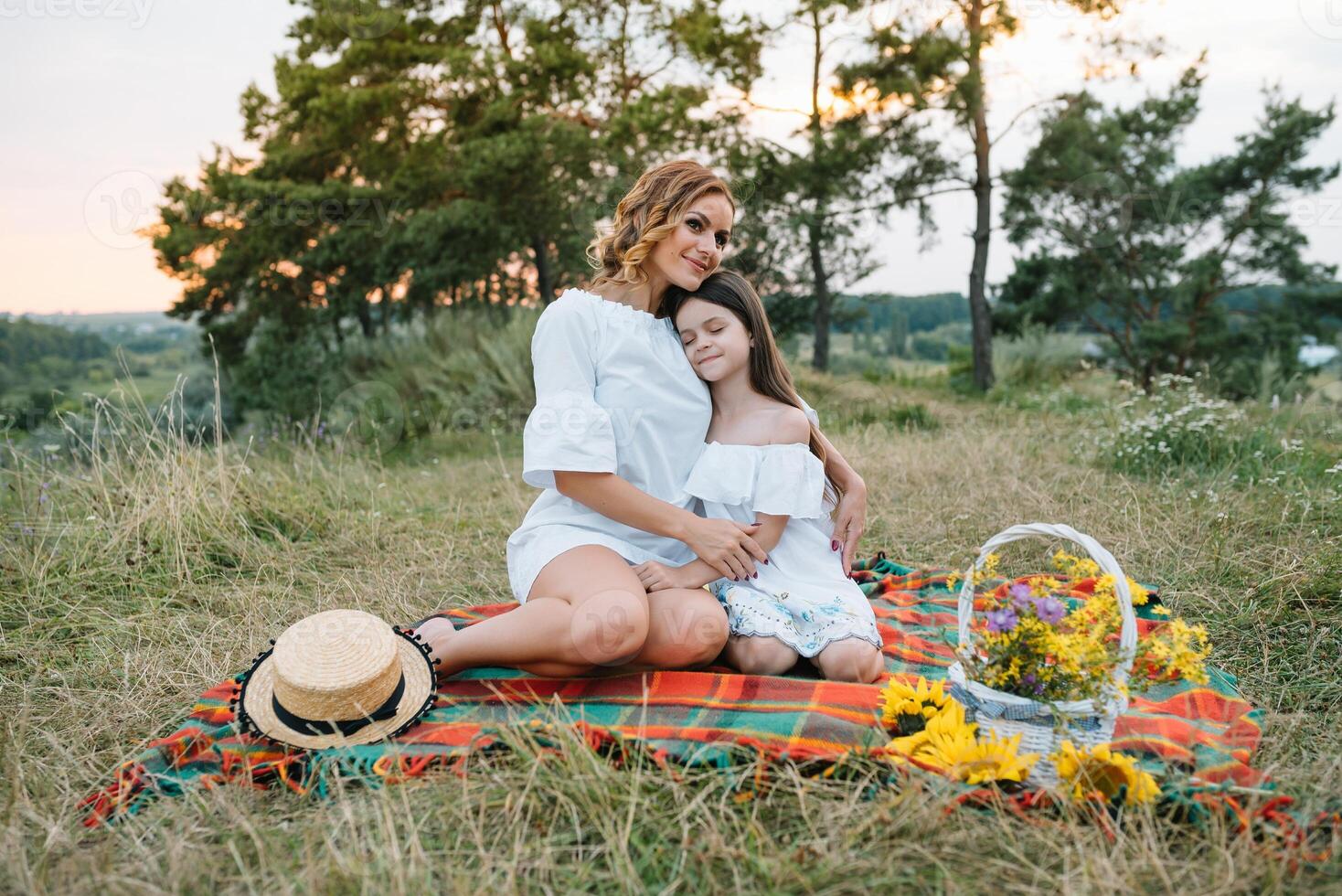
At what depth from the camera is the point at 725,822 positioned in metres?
1.55

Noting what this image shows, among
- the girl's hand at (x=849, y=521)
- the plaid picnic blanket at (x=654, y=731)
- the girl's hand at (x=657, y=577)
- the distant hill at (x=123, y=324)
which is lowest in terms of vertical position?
the plaid picnic blanket at (x=654, y=731)

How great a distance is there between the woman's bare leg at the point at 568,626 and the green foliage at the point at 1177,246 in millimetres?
9616

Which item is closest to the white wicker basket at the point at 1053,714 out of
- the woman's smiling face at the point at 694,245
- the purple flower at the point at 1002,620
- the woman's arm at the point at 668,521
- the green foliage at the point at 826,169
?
the purple flower at the point at 1002,620

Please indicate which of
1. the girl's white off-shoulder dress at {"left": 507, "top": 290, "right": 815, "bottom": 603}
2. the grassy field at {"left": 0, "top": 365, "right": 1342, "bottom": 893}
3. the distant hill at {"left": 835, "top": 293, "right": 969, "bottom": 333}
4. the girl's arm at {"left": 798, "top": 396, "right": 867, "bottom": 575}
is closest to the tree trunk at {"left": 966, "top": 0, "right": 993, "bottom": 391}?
the distant hill at {"left": 835, "top": 293, "right": 969, "bottom": 333}

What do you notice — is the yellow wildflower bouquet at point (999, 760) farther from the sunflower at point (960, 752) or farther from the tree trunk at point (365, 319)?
the tree trunk at point (365, 319)

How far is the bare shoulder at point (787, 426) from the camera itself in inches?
95.7

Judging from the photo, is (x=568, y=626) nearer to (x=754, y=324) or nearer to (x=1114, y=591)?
(x=754, y=324)

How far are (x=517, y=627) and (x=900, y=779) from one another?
3.24 feet

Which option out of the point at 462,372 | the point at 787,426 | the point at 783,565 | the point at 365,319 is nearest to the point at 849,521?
the point at 783,565

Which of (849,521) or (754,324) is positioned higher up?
(754,324)

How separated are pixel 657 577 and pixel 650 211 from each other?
100cm

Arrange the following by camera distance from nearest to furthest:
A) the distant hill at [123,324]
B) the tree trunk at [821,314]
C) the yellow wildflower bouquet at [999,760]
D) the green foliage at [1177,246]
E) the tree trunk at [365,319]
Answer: the yellow wildflower bouquet at [999,760] < the distant hill at [123,324] < the green foliage at [1177,246] < the tree trunk at [821,314] < the tree trunk at [365,319]

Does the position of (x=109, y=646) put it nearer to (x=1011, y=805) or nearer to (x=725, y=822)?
(x=725, y=822)

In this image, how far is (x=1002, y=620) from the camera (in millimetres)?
1605
